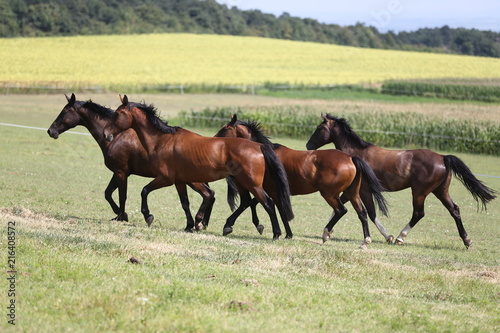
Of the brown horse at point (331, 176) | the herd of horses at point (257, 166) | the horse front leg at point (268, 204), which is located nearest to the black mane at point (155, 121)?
the herd of horses at point (257, 166)

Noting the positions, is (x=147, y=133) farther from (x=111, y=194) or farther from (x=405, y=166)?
(x=405, y=166)

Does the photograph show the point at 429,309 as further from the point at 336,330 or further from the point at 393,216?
the point at 393,216

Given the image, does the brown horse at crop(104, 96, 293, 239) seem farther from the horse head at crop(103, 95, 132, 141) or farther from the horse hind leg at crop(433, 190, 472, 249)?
the horse hind leg at crop(433, 190, 472, 249)

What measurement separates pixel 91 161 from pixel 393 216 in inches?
404

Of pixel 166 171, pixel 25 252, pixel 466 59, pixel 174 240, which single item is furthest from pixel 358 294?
pixel 466 59

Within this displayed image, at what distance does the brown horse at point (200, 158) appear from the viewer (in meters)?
10.7

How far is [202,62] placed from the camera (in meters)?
61.2

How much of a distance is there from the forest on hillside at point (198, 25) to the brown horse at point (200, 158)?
180 feet

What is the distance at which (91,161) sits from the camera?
21656 mm

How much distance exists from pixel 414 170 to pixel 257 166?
10.1 ft

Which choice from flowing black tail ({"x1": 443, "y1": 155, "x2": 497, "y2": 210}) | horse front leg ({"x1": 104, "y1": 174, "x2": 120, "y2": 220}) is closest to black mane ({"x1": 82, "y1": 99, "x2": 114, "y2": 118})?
horse front leg ({"x1": 104, "y1": 174, "x2": 120, "y2": 220})

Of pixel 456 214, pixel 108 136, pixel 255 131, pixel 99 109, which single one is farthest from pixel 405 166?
pixel 99 109

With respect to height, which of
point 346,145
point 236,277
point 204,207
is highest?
point 346,145

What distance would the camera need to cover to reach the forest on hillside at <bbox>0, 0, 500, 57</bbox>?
215 ft
